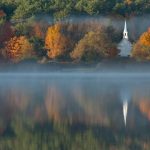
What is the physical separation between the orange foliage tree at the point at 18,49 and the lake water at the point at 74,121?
2421cm

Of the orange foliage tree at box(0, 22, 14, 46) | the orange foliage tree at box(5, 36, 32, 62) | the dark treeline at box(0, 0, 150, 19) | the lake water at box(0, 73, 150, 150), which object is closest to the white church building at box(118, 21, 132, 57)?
the dark treeline at box(0, 0, 150, 19)

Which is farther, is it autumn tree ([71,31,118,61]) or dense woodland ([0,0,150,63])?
dense woodland ([0,0,150,63])

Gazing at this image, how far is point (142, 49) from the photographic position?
53.8 metres

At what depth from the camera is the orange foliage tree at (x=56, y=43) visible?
53531mm

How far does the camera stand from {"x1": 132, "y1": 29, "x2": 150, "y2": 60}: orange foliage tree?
53.4 metres

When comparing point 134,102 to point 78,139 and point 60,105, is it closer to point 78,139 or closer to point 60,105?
point 60,105

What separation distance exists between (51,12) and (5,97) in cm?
3486

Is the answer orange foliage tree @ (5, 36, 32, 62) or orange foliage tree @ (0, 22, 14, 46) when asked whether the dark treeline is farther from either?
orange foliage tree @ (5, 36, 32, 62)

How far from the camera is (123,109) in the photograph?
21906mm

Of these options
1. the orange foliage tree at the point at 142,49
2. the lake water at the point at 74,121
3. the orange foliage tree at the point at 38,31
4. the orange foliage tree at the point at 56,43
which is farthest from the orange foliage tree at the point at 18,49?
the lake water at the point at 74,121

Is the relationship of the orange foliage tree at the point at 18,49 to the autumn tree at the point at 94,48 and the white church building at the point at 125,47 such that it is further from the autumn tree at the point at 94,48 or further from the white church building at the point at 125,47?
the white church building at the point at 125,47

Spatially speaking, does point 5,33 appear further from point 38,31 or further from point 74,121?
point 74,121

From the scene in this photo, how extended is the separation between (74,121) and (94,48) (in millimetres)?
34121

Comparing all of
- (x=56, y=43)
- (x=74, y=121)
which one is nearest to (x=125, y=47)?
(x=56, y=43)
